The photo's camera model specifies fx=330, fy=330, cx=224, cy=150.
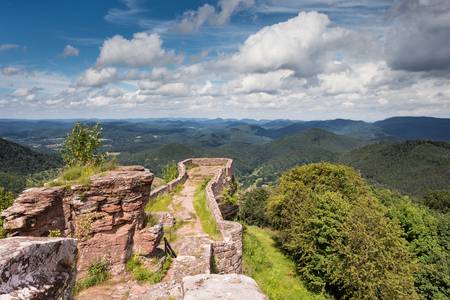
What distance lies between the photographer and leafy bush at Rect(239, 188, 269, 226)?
66000mm

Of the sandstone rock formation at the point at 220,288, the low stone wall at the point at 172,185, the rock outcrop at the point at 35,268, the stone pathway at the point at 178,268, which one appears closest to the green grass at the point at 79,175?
the stone pathway at the point at 178,268

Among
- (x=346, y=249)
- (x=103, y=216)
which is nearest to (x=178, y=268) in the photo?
(x=103, y=216)

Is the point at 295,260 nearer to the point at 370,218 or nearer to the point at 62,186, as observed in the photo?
the point at 370,218

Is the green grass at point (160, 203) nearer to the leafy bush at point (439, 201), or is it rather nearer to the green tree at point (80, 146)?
the green tree at point (80, 146)

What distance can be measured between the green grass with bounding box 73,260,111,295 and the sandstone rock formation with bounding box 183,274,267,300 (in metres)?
8.53

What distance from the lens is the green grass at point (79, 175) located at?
41.0 ft

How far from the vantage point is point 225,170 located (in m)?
35.2

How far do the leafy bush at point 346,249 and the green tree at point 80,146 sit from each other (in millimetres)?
17311

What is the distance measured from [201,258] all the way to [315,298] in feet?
48.9

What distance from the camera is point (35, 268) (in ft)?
12.8

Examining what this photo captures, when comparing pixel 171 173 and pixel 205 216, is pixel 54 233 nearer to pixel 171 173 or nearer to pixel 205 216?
pixel 205 216

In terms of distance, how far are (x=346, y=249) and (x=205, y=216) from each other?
10086 millimetres

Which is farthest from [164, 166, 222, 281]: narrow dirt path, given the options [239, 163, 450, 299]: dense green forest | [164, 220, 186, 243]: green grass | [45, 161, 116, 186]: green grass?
[239, 163, 450, 299]: dense green forest

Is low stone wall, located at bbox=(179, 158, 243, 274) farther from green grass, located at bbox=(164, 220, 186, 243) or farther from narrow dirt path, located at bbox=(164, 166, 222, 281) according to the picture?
green grass, located at bbox=(164, 220, 186, 243)
